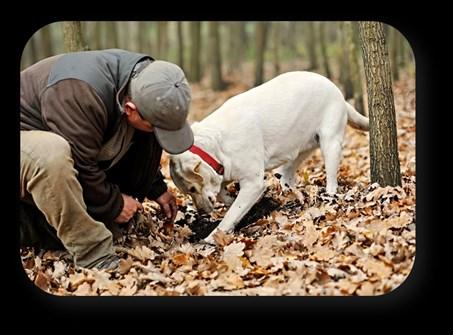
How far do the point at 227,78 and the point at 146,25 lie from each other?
4477 mm

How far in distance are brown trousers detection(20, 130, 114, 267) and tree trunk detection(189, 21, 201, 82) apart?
11.6 metres

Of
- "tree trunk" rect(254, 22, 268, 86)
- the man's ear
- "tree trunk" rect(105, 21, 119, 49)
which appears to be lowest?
the man's ear

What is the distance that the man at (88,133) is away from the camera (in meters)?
4.16

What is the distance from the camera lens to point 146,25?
22.0 m

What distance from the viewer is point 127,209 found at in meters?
4.67

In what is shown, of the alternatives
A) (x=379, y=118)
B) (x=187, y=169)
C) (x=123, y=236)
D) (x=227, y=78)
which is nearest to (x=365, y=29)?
(x=379, y=118)

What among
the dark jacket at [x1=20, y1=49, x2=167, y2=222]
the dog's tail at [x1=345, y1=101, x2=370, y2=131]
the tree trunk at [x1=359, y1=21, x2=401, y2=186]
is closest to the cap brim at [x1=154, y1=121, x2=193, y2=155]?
the dark jacket at [x1=20, y1=49, x2=167, y2=222]

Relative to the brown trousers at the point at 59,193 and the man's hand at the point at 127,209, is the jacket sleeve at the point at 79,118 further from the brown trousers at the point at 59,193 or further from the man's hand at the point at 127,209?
the man's hand at the point at 127,209

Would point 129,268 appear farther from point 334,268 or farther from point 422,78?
point 422,78

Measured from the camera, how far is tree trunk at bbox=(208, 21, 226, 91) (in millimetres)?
15969

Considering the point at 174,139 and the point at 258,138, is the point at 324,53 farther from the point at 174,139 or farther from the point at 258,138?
the point at 174,139

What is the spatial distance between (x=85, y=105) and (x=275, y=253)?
5.12 feet

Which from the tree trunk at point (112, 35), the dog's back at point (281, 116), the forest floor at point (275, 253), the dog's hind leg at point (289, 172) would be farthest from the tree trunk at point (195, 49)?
the forest floor at point (275, 253)

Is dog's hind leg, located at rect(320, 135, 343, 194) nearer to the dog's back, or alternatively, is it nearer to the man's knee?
the dog's back
